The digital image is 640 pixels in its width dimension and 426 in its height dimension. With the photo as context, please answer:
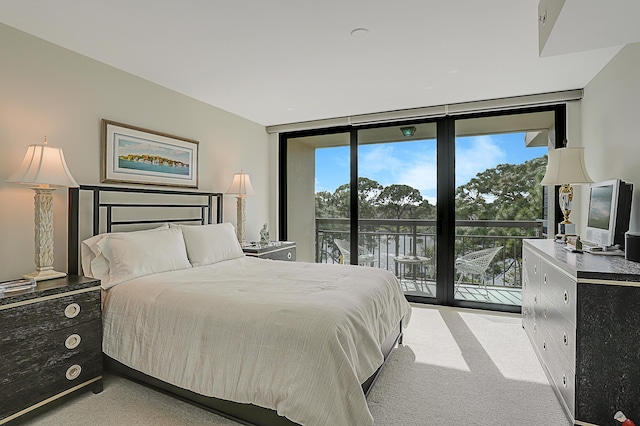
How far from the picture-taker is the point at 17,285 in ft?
6.55

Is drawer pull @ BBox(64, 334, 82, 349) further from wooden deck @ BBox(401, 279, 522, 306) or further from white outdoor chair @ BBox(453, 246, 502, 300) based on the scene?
white outdoor chair @ BBox(453, 246, 502, 300)

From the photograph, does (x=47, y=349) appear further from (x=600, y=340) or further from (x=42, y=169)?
(x=600, y=340)

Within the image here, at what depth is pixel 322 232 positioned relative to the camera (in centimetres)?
528

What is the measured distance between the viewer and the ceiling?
6.84ft

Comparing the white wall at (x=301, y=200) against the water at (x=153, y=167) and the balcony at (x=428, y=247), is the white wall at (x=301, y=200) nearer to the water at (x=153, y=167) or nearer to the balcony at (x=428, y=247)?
the balcony at (x=428, y=247)

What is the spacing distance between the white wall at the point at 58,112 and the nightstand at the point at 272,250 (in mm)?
1493

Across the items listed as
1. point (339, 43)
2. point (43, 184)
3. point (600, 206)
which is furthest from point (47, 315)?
point (600, 206)

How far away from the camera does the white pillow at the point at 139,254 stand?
8.29ft

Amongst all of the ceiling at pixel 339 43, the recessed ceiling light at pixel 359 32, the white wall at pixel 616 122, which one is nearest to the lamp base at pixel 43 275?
the ceiling at pixel 339 43

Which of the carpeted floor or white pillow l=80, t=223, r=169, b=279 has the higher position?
white pillow l=80, t=223, r=169, b=279

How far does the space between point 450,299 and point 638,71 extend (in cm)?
296

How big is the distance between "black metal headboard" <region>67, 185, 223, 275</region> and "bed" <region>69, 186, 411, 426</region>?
0.5 inches

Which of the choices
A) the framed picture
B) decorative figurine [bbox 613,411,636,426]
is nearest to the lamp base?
the framed picture

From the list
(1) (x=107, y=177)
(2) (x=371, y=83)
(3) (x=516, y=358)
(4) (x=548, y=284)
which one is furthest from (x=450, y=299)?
(1) (x=107, y=177)
